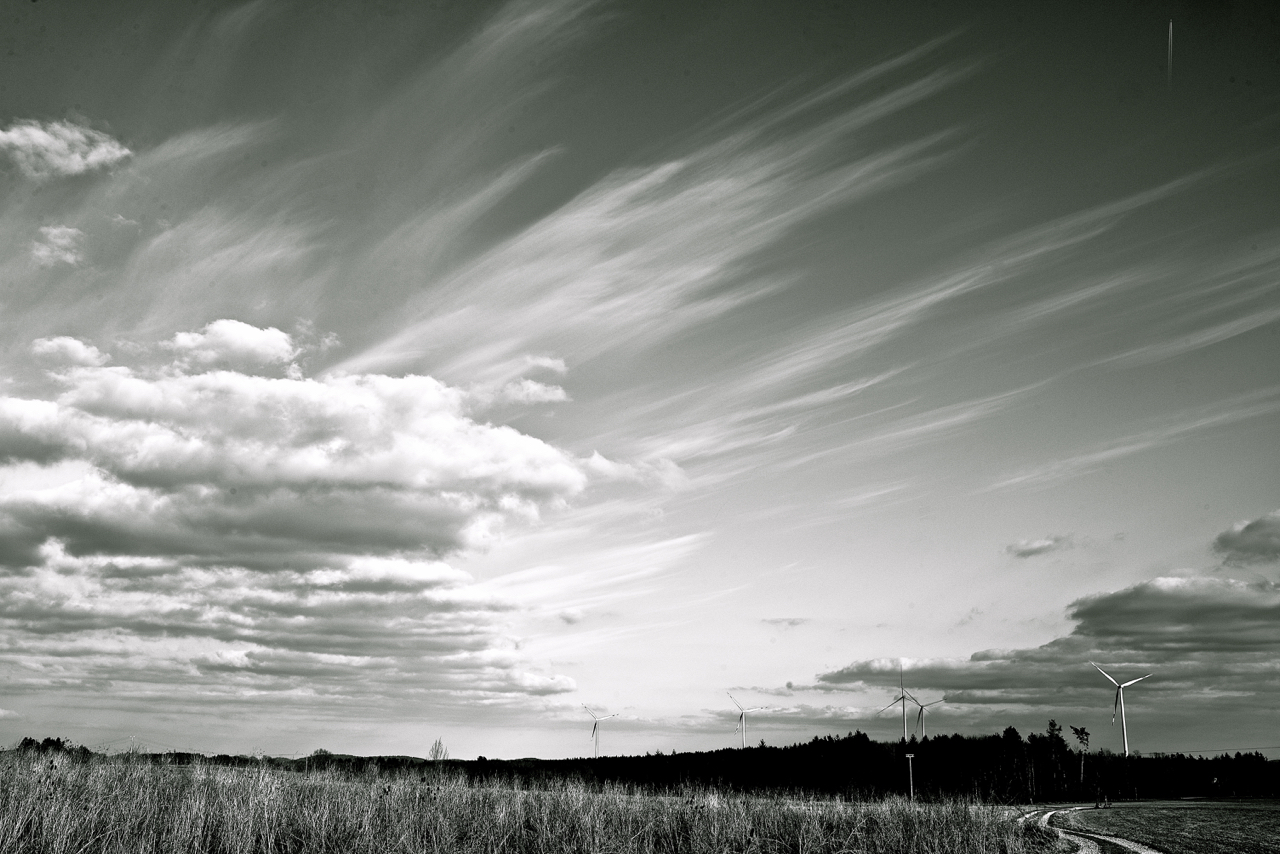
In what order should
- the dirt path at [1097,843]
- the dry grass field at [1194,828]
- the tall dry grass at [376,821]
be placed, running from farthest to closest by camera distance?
the dry grass field at [1194,828], the dirt path at [1097,843], the tall dry grass at [376,821]

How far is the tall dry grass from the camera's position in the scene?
24.6m

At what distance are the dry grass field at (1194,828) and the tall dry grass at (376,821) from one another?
17.7ft

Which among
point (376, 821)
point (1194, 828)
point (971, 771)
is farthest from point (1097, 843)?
point (971, 771)

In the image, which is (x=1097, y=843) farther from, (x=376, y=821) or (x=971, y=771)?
(x=971, y=771)

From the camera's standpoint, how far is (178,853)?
2328 cm

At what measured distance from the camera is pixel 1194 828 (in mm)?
44469

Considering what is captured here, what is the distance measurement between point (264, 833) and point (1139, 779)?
142 m

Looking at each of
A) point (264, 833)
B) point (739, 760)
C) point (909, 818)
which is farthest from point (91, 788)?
point (739, 760)

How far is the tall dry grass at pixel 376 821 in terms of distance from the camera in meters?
24.6

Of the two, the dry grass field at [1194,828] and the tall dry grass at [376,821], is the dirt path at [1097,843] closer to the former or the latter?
the dry grass field at [1194,828]

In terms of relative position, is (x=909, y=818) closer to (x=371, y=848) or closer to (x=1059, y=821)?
(x=1059, y=821)

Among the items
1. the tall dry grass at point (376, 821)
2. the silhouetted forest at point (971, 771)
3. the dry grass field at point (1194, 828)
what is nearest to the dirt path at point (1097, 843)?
the dry grass field at point (1194, 828)

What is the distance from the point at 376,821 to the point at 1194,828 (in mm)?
39503

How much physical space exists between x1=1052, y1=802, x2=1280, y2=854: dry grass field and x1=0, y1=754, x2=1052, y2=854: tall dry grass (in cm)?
539
